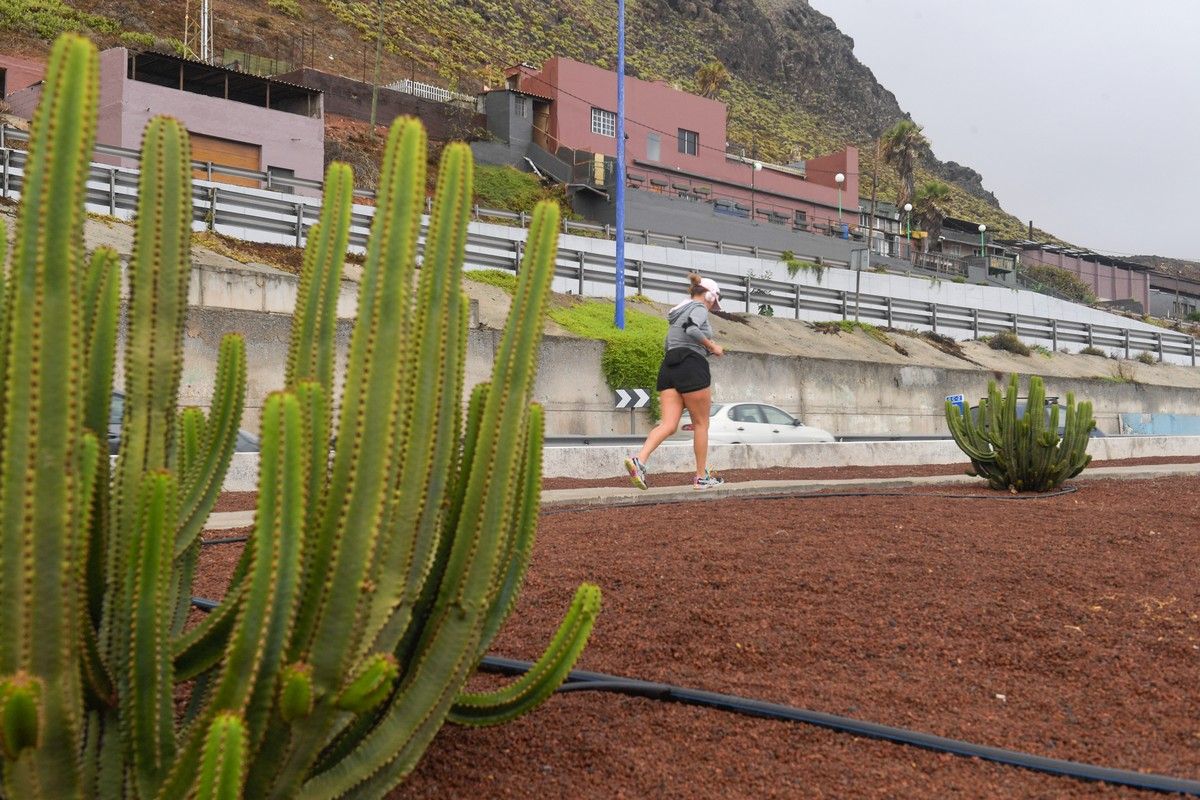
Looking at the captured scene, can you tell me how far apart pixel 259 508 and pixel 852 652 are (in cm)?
277


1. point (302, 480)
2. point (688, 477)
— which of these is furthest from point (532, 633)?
point (688, 477)

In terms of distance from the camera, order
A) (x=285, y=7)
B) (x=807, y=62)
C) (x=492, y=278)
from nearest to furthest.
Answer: (x=492, y=278)
(x=285, y=7)
(x=807, y=62)

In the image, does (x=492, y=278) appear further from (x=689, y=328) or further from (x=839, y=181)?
(x=839, y=181)

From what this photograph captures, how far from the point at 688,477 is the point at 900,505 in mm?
4699

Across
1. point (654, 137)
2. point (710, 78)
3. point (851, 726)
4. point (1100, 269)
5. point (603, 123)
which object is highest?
point (710, 78)

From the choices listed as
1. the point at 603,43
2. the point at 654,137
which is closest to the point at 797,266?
the point at 654,137

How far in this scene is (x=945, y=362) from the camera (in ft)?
104

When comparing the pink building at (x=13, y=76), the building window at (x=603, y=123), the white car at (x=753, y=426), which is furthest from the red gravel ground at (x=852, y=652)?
the building window at (x=603, y=123)

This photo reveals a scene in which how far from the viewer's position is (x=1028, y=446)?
956cm

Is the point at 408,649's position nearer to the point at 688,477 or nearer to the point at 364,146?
the point at 688,477

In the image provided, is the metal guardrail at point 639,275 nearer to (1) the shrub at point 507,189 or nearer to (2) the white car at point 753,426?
(2) the white car at point 753,426

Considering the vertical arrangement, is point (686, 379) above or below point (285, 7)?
below

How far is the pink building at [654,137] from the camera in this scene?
54625 millimetres

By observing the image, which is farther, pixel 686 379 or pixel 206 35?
pixel 206 35
